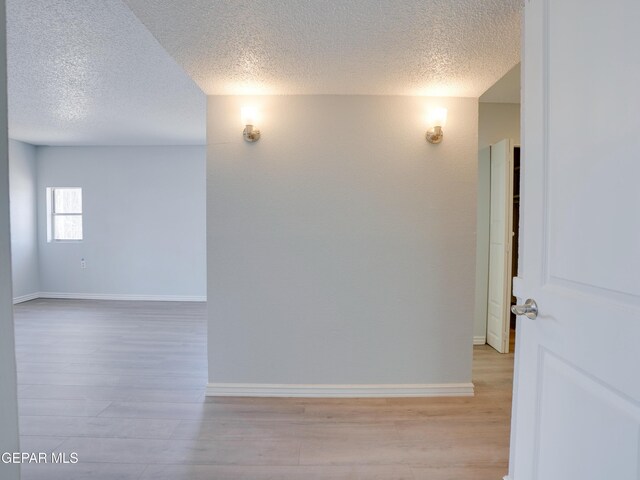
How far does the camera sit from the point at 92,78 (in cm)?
275

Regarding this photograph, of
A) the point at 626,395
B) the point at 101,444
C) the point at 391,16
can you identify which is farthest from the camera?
the point at 101,444

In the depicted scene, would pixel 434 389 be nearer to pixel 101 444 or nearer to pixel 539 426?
pixel 539 426

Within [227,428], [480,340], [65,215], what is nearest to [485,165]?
[480,340]

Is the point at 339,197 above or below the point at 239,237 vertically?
above

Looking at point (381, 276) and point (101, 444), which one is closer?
point (101, 444)

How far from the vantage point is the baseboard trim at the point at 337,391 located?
7.91ft

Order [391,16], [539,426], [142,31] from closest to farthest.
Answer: [539,426]
[391,16]
[142,31]

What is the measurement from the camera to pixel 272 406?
7.50 ft

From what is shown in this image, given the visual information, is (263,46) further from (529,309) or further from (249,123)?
(529,309)

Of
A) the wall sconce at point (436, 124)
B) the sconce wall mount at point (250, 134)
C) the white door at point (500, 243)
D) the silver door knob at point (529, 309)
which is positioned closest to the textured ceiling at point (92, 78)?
the sconce wall mount at point (250, 134)

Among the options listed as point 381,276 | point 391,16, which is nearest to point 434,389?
point 381,276

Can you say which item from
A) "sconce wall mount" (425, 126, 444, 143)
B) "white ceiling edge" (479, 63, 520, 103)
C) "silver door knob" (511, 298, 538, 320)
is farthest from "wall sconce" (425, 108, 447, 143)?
"silver door knob" (511, 298, 538, 320)

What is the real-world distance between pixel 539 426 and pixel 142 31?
→ 10.0 ft

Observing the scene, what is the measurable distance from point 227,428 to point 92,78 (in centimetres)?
314
